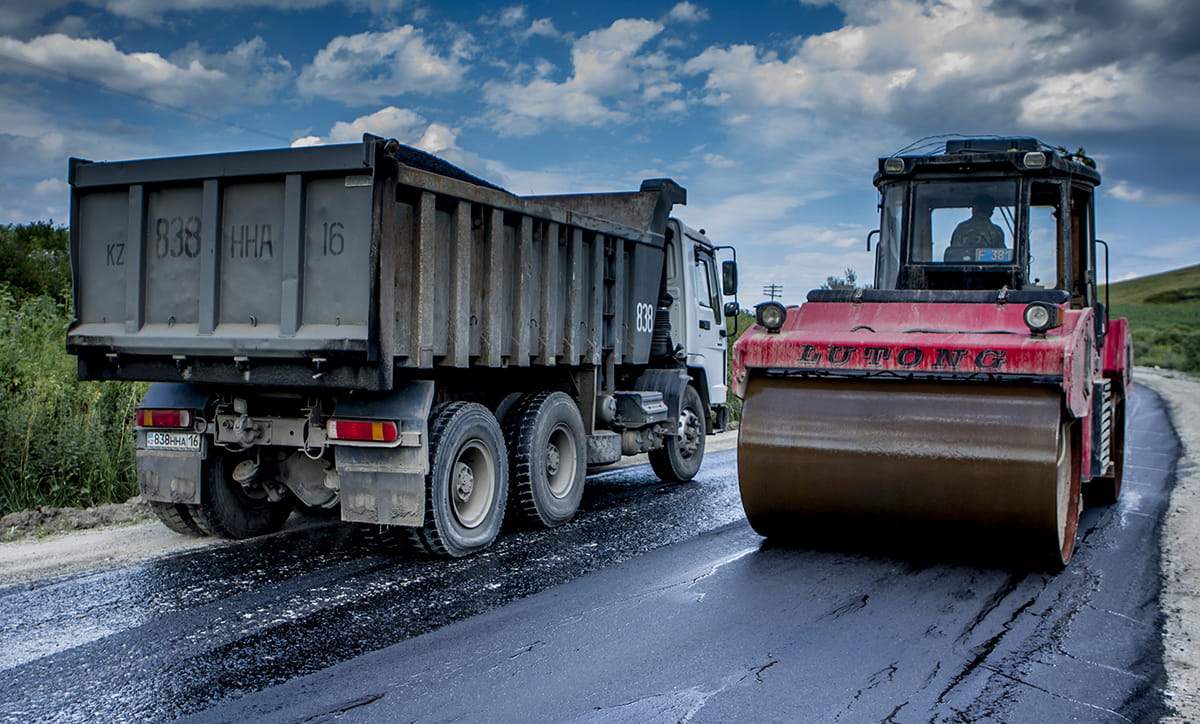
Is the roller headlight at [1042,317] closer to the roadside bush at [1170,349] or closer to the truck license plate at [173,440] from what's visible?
the truck license plate at [173,440]

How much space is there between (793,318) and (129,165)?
174 inches

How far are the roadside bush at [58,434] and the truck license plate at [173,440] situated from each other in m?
2.11

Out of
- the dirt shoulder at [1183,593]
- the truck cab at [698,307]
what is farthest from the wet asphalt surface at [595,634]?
the truck cab at [698,307]

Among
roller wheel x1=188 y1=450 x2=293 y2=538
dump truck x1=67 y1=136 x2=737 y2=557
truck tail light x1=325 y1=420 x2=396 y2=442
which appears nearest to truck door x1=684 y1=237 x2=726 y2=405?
dump truck x1=67 y1=136 x2=737 y2=557

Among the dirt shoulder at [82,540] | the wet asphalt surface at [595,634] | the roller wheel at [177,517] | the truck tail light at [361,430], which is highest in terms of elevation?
the truck tail light at [361,430]

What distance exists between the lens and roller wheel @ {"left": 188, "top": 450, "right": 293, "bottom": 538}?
21.9 feet

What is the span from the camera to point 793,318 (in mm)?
6496

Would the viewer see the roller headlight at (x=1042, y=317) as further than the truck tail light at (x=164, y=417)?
No

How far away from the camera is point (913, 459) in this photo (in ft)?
18.6

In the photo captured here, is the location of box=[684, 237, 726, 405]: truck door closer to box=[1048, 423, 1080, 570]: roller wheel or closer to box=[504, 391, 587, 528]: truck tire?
box=[504, 391, 587, 528]: truck tire

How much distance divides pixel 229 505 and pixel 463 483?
1.70 meters

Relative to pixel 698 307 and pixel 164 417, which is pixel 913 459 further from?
pixel 698 307

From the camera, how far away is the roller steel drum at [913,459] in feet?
17.9

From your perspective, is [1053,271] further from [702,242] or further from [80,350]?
[80,350]
